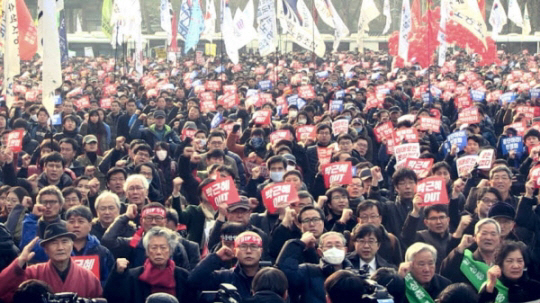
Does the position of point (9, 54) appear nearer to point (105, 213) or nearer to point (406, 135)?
point (406, 135)

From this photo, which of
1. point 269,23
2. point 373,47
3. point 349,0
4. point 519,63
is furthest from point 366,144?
point 349,0

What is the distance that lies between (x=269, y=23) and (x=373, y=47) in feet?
101

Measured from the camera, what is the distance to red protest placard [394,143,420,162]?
11797mm

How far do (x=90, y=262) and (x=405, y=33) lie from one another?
18330mm

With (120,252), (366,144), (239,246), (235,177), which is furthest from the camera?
(366,144)

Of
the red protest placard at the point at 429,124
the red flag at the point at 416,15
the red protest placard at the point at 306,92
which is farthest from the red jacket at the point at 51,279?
the red flag at the point at 416,15

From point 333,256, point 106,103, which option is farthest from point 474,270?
point 106,103

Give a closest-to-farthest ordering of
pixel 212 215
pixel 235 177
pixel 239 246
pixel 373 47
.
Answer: pixel 239 246 < pixel 212 215 < pixel 235 177 < pixel 373 47

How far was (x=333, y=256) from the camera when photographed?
6699 mm

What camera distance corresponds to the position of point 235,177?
10648mm

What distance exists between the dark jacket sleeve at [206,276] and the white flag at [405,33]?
57.7ft

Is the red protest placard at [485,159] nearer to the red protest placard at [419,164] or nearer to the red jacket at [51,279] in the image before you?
the red protest placard at [419,164]

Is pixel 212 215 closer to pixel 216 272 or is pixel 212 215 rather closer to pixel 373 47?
pixel 216 272

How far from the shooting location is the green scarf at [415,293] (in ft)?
21.5
